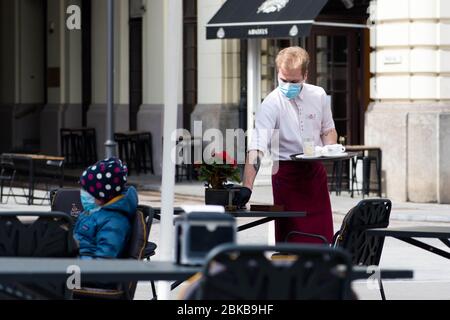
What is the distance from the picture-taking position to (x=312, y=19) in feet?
78.0

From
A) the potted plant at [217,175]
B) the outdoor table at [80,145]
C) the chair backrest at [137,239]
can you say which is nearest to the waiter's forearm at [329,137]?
the potted plant at [217,175]

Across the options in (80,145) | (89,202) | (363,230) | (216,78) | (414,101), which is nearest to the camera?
(89,202)

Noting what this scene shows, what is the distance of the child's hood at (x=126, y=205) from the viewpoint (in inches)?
303

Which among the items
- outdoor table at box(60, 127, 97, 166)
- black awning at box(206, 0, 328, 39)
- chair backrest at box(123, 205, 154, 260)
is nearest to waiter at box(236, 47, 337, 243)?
chair backrest at box(123, 205, 154, 260)

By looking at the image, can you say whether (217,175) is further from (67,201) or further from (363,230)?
(363,230)

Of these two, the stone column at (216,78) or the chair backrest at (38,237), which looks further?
the stone column at (216,78)

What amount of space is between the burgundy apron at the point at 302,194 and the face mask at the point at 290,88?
45cm

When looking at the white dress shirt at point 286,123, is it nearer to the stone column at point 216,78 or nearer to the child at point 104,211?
the child at point 104,211

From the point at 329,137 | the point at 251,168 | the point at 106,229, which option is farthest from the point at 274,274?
the point at 329,137

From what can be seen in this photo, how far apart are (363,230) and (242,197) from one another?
38.6 inches

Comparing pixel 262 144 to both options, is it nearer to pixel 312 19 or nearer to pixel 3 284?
pixel 3 284

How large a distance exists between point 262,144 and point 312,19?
14.6m

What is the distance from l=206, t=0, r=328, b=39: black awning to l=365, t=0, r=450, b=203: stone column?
53.9 inches

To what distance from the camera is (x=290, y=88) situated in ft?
30.9
